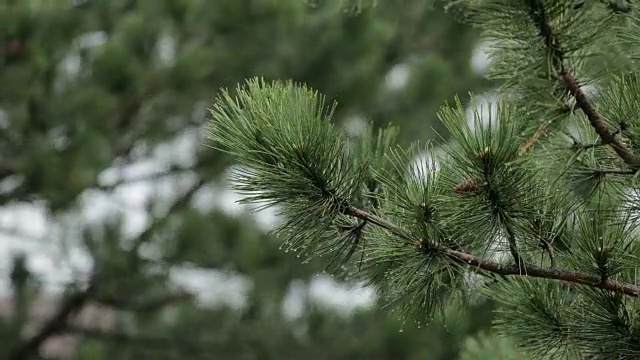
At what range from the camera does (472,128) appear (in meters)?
1.33

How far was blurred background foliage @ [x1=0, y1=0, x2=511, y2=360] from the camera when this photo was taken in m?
3.71

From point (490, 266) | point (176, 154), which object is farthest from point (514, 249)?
point (176, 154)

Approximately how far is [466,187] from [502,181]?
0.05m

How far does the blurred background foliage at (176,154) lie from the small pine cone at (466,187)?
74.6 inches

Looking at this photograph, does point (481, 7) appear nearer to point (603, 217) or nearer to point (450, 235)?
point (450, 235)

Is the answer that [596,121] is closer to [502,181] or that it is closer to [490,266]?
[502,181]

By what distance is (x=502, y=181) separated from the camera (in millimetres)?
1362

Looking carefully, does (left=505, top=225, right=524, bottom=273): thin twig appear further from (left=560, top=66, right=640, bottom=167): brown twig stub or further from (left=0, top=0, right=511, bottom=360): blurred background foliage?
(left=0, top=0, right=511, bottom=360): blurred background foliage

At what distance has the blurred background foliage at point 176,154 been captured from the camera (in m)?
3.71

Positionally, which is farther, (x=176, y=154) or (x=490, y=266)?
(x=176, y=154)

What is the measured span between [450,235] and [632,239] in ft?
1.25

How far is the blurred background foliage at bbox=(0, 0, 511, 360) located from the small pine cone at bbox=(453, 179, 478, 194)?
190 cm

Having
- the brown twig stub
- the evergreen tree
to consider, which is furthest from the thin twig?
the brown twig stub

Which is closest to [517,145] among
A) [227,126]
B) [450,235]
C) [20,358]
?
[450,235]
